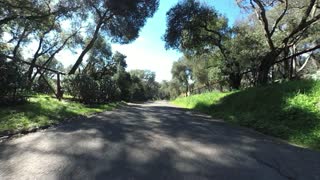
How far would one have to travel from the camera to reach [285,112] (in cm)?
1020

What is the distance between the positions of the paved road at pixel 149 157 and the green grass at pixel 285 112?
4.03 feet

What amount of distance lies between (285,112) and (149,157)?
601 centimetres

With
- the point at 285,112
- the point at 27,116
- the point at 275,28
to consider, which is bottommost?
the point at 27,116

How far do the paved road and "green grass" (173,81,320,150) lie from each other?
1.23m

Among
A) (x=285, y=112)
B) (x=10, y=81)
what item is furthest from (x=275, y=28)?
(x=10, y=81)

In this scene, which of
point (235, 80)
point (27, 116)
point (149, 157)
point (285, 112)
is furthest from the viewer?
point (235, 80)

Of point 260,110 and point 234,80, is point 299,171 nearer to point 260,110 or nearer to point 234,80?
point 260,110

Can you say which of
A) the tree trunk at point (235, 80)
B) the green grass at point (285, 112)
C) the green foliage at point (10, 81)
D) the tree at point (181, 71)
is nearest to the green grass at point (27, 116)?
the green foliage at point (10, 81)

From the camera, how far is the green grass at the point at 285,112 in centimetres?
838

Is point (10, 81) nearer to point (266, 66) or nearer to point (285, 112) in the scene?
point (285, 112)

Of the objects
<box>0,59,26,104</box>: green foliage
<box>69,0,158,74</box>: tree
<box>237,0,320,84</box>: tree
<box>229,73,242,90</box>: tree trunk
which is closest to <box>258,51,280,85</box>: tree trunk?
<box>237,0,320,84</box>: tree

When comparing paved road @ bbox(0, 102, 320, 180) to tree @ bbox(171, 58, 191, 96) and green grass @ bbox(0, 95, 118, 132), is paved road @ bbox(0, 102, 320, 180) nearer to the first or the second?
green grass @ bbox(0, 95, 118, 132)

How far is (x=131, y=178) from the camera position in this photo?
4.55 m

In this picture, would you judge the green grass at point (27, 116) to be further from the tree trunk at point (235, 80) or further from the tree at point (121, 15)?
the tree trunk at point (235, 80)
